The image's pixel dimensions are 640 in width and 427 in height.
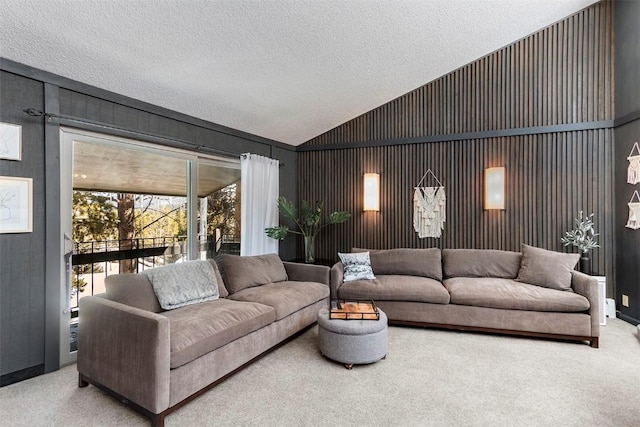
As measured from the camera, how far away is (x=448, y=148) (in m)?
4.79

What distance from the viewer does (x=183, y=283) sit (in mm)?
2932

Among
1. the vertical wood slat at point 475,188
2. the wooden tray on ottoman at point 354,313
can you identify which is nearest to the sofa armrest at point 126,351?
the wooden tray on ottoman at point 354,313

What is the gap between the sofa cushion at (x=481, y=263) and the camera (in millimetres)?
4082

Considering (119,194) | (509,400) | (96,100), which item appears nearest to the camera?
(509,400)

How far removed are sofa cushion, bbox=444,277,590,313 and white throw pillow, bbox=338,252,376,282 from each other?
97 cm

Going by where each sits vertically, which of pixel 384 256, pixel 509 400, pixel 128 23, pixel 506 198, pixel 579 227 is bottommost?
pixel 509 400

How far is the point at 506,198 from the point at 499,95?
145 cm

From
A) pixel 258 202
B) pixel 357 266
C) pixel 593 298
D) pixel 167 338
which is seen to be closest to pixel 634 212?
pixel 593 298

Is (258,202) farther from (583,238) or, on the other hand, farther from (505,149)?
(583,238)

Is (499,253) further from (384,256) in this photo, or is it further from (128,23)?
(128,23)

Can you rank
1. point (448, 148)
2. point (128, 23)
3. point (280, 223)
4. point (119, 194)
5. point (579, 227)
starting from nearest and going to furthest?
point (128, 23)
point (119, 194)
point (579, 227)
point (448, 148)
point (280, 223)

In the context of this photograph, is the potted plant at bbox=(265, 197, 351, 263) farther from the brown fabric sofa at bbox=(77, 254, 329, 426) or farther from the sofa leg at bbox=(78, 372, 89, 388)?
the sofa leg at bbox=(78, 372, 89, 388)

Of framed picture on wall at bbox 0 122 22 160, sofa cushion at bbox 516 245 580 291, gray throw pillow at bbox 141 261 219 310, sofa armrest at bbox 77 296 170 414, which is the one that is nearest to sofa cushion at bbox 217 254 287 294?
gray throw pillow at bbox 141 261 219 310

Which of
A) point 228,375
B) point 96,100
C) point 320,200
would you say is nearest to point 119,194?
point 96,100
